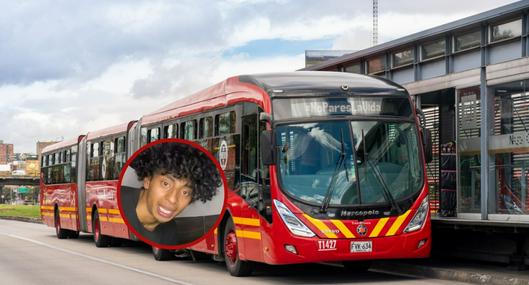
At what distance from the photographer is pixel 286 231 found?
47.2 ft

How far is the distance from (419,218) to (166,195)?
404cm

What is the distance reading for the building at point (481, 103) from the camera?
15906mm

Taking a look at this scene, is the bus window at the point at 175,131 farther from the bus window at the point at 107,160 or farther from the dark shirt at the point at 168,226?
the bus window at the point at 107,160

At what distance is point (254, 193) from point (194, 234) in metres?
1.18

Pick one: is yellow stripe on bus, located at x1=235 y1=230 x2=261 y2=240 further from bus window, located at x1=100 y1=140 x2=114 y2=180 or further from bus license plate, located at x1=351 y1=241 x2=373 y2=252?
bus window, located at x1=100 y1=140 x2=114 y2=180

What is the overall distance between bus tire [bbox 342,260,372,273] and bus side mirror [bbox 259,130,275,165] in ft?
11.7

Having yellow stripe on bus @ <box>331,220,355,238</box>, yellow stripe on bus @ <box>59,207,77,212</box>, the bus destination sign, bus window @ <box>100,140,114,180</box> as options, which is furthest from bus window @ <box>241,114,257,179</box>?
yellow stripe on bus @ <box>59,207,77,212</box>

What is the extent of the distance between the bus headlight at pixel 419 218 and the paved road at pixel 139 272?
0.86 m

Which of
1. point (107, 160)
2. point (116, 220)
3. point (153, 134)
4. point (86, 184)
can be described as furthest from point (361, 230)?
point (86, 184)

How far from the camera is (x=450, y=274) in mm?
15516

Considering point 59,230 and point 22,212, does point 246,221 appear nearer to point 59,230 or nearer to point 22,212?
point 59,230

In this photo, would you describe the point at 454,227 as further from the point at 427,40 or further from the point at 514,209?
the point at 427,40

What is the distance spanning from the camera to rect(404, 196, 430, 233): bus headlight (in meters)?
14.8

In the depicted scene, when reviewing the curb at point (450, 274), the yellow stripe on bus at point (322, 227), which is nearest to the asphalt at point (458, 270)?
the curb at point (450, 274)
